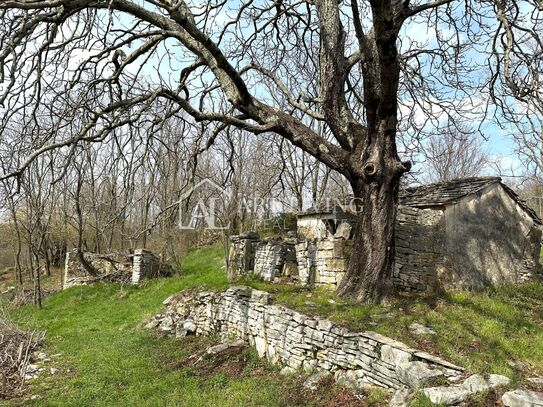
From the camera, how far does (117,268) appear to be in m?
16.6

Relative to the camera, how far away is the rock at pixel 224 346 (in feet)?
24.2

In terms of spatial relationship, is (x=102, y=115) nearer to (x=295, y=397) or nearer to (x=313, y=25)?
(x=295, y=397)

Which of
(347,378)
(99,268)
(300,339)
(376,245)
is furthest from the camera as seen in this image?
(99,268)

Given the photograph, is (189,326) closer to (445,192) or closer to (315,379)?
(315,379)

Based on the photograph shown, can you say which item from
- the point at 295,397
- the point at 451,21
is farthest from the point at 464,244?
the point at 295,397

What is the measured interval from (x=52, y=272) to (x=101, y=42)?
19344mm

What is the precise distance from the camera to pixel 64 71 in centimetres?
612

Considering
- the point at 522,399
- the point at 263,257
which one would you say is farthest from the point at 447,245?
the point at 522,399

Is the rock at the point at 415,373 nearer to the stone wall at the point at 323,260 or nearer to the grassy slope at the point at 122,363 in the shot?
the grassy slope at the point at 122,363

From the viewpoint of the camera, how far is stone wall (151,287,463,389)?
4.60 meters

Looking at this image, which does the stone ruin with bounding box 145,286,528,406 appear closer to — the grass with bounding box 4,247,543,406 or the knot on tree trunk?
the grass with bounding box 4,247,543,406

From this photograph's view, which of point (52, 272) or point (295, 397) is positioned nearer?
point (295, 397)

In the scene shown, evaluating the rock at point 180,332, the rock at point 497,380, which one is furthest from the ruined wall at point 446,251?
the rock at point 497,380

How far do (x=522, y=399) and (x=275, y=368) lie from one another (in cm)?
380
